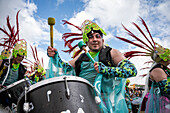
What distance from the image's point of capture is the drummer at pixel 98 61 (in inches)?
65.4

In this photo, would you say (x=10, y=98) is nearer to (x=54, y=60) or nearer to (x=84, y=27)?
(x=54, y=60)

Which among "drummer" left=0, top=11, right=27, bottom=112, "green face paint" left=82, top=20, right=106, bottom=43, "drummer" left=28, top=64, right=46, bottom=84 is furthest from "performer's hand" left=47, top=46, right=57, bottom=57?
"drummer" left=28, top=64, right=46, bottom=84

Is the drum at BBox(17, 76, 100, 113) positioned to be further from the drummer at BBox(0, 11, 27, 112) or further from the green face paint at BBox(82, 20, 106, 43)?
the drummer at BBox(0, 11, 27, 112)

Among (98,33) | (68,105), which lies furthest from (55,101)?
(98,33)

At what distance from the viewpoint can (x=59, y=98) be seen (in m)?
1.27

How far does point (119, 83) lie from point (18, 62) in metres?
3.28

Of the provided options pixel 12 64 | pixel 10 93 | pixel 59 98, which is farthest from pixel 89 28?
pixel 12 64

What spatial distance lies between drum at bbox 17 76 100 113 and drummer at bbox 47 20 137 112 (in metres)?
0.36

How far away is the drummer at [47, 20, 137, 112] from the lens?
5.45ft

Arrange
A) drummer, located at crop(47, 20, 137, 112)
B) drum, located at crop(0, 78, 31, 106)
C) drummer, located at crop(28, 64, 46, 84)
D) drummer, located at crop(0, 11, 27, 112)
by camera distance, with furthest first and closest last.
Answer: drummer, located at crop(28, 64, 46, 84), drummer, located at crop(0, 11, 27, 112), drum, located at crop(0, 78, 31, 106), drummer, located at crop(47, 20, 137, 112)

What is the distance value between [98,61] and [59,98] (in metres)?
0.84

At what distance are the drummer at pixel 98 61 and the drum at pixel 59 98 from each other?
0.36m

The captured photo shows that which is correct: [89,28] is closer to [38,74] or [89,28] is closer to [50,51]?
[50,51]

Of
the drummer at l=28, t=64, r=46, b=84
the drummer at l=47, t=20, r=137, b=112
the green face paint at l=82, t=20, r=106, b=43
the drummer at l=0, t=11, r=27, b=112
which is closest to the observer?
the drummer at l=47, t=20, r=137, b=112
